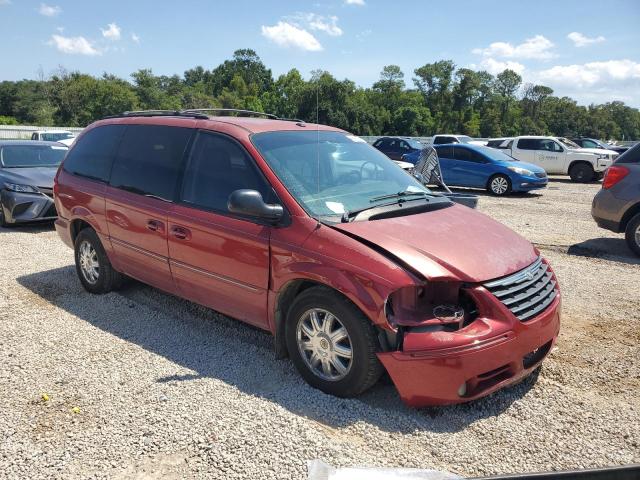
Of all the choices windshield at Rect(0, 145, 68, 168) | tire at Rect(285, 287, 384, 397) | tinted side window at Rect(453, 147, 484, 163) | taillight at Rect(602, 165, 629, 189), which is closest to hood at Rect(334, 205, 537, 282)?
tire at Rect(285, 287, 384, 397)

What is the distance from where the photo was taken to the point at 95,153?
5465 mm

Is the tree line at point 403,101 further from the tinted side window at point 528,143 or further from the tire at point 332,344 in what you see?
the tire at point 332,344

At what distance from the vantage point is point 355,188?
408cm

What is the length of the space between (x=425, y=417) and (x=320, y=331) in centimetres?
83

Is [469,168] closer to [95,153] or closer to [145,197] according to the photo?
[95,153]

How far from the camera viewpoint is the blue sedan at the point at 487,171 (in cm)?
1512

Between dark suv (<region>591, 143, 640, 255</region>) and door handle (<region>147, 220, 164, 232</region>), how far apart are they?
6450mm

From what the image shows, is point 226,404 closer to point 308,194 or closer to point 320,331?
point 320,331

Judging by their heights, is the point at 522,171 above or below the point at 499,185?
above

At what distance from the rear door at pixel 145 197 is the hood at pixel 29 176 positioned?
507 centimetres

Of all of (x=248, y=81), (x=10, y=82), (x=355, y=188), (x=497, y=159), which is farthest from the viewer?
(x=10, y=82)

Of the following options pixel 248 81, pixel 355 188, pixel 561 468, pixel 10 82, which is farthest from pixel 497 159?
pixel 10 82

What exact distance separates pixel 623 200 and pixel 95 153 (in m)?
6.99

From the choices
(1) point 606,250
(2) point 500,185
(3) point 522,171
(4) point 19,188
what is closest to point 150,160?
(4) point 19,188
